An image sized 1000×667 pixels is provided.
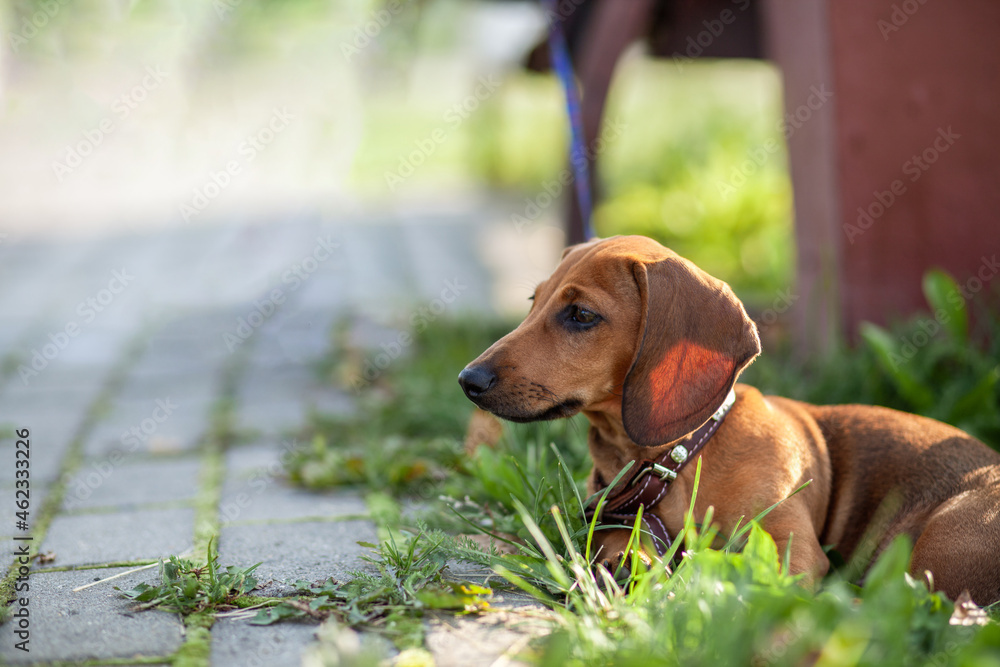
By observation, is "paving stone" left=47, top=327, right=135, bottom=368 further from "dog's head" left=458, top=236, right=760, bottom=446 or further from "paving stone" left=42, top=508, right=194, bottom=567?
"dog's head" left=458, top=236, right=760, bottom=446

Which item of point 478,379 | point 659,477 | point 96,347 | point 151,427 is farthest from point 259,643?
point 96,347

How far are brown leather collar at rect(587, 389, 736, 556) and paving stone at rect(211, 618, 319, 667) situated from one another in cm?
93

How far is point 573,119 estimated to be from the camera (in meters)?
5.21

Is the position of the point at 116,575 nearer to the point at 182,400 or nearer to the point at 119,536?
the point at 119,536

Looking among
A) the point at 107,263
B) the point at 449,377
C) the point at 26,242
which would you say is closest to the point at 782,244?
the point at 449,377

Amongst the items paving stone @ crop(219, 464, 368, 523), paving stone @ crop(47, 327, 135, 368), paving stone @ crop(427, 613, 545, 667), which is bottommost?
paving stone @ crop(47, 327, 135, 368)

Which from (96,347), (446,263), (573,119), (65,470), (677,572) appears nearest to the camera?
(677,572)

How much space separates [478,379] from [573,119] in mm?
3176

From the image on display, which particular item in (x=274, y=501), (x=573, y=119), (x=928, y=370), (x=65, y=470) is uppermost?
(x=573, y=119)

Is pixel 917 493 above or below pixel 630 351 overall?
below

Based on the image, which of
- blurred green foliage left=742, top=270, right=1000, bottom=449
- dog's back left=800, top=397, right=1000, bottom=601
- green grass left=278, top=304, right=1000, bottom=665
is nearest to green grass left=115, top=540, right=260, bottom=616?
green grass left=278, top=304, right=1000, bottom=665

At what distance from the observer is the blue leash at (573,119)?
4927mm

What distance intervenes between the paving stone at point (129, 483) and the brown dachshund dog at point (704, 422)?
1.79 m

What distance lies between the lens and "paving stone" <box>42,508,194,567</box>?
9.29 feet
